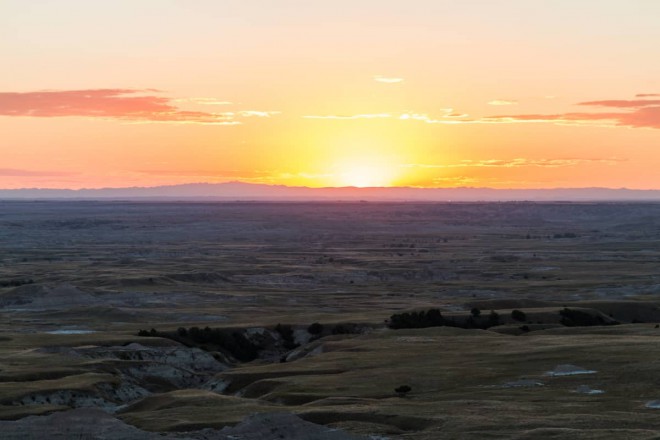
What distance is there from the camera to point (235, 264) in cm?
17362

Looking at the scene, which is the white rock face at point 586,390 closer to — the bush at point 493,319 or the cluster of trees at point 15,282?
the bush at point 493,319

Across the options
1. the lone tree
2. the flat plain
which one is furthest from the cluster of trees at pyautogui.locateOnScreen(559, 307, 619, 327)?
the lone tree

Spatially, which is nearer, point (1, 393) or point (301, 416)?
point (301, 416)

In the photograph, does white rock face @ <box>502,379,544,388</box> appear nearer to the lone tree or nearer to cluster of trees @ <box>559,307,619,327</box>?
the lone tree

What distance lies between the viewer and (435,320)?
9269 cm

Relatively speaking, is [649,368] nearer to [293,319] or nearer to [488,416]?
[488,416]

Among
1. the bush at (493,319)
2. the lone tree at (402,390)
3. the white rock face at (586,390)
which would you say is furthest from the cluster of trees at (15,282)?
the white rock face at (586,390)

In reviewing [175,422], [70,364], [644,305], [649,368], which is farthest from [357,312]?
[175,422]

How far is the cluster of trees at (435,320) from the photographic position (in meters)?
90.8

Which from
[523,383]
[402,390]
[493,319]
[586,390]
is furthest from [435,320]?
[586,390]

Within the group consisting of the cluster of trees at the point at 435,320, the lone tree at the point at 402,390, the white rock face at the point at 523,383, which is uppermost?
the white rock face at the point at 523,383

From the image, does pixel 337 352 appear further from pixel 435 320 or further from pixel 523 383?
pixel 523 383

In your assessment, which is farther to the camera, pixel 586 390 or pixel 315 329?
pixel 315 329

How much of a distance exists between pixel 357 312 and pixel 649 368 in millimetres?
51812
